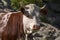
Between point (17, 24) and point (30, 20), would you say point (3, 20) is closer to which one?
point (17, 24)

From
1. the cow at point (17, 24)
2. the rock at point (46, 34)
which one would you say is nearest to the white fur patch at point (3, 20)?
the cow at point (17, 24)

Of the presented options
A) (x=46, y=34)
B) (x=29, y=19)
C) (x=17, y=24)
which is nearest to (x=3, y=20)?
(x=17, y=24)

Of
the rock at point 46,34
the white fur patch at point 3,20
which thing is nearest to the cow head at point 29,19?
the white fur patch at point 3,20

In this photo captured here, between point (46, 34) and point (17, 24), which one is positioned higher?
point (17, 24)

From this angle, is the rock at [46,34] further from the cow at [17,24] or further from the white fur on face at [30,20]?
the cow at [17,24]

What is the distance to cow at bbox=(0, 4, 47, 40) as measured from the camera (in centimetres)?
269

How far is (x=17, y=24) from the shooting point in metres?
2.71

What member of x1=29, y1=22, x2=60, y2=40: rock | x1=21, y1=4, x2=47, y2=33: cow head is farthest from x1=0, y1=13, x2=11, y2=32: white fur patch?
x1=29, y1=22, x2=60, y2=40: rock

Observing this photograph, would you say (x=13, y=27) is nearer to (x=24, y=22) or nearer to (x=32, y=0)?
(x=24, y=22)

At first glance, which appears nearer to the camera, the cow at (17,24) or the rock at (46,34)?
the cow at (17,24)

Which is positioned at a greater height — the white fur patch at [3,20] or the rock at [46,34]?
the white fur patch at [3,20]

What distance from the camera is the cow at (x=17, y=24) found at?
2689 millimetres

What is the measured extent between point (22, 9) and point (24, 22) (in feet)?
0.62

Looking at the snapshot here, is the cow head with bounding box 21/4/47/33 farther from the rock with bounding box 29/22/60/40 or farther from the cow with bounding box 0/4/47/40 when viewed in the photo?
the rock with bounding box 29/22/60/40
